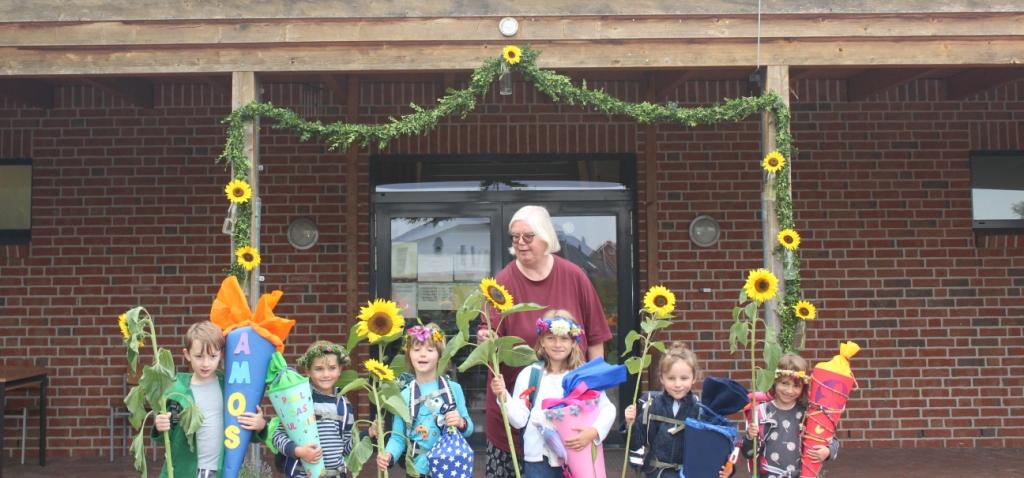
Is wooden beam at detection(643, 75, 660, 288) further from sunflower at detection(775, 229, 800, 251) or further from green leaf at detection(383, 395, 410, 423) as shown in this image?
green leaf at detection(383, 395, 410, 423)

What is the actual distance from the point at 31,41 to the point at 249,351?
2360 mm

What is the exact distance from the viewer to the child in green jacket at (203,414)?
4.29m

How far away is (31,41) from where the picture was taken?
5.36m

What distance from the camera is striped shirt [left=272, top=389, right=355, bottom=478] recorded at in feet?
13.8

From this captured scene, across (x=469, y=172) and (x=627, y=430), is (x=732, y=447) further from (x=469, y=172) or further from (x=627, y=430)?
(x=469, y=172)

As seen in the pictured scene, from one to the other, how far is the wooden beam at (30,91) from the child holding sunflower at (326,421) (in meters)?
3.79

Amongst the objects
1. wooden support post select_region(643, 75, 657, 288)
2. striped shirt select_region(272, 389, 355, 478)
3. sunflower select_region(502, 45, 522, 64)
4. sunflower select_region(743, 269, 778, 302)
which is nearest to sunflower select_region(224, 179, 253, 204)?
striped shirt select_region(272, 389, 355, 478)

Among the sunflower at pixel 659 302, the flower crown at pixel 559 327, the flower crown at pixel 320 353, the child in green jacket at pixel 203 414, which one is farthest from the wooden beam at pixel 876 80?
the child in green jacket at pixel 203 414

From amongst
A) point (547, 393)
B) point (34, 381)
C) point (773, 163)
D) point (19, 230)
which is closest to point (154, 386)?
point (547, 393)

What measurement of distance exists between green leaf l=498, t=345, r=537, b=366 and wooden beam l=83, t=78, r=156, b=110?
3840 mm

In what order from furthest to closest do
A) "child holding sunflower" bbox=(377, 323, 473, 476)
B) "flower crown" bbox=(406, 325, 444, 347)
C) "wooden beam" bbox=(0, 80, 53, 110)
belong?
1. "wooden beam" bbox=(0, 80, 53, 110)
2. "flower crown" bbox=(406, 325, 444, 347)
3. "child holding sunflower" bbox=(377, 323, 473, 476)

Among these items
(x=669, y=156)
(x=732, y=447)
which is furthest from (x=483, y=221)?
(x=732, y=447)

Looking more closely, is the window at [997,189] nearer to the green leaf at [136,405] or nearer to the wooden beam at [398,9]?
the wooden beam at [398,9]

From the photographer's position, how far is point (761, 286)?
456 centimetres
